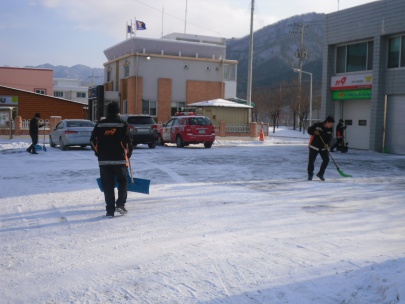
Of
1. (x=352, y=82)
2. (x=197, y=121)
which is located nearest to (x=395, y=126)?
(x=352, y=82)

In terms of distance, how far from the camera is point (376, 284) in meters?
3.98

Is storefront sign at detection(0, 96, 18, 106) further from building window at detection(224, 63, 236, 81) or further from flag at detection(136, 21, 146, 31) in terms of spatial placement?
building window at detection(224, 63, 236, 81)

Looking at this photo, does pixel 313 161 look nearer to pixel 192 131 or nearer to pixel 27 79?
pixel 192 131

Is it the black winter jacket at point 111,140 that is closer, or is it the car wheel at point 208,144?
the black winter jacket at point 111,140

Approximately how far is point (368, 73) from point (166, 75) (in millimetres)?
24685

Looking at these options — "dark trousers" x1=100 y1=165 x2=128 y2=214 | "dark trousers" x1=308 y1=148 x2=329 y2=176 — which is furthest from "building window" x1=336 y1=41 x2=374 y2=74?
"dark trousers" x1=100 y1=165 x2=128 y2=214

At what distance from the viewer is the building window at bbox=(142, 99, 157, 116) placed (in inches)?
1734

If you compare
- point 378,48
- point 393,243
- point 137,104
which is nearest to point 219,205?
point 393,243

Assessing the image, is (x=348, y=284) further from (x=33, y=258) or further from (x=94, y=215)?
(x=94, y=215)

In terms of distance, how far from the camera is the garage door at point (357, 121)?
78.8 feet

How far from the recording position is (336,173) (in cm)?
1353

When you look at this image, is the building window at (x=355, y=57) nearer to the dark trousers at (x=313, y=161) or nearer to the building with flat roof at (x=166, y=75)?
the dark trousers at (x=313, y=161)

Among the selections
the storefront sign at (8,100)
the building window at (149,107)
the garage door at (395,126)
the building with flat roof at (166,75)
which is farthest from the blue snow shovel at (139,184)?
the building window at (149,107)

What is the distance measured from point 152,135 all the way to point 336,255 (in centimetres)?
1844
